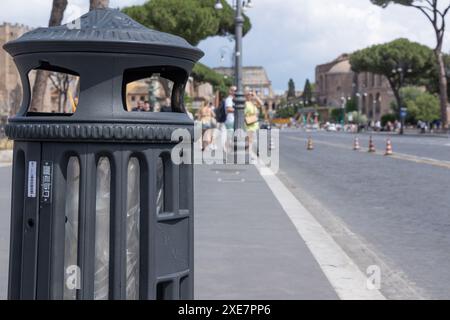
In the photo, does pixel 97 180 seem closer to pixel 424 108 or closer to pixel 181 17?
pixel 181 17

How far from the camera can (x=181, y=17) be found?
48250 millimetres

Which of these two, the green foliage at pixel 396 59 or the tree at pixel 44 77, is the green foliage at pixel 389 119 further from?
the tree at pixel 44 77

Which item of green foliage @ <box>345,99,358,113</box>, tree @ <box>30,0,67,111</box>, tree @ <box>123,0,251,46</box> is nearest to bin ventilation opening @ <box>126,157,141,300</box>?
tree @ <box>30,0,67,111</box>

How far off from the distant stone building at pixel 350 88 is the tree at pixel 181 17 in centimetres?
8352

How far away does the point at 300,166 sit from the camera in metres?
18.9

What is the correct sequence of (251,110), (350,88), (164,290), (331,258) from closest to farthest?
(164,290) → (331,258) → (251,110) → (350,88)

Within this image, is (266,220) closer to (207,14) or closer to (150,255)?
(150,255)

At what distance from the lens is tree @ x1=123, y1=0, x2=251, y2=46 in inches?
1897

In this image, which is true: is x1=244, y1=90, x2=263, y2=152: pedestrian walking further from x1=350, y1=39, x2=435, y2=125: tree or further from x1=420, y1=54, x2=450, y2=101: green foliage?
x1=420, y1=54, x2=450, y2=101: green foliage

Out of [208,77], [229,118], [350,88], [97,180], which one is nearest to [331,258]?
[97,180]

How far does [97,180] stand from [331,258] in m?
3.53

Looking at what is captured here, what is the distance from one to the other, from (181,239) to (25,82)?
0.78m

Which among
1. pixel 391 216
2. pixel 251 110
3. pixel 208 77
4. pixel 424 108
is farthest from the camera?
pixel 424 108
